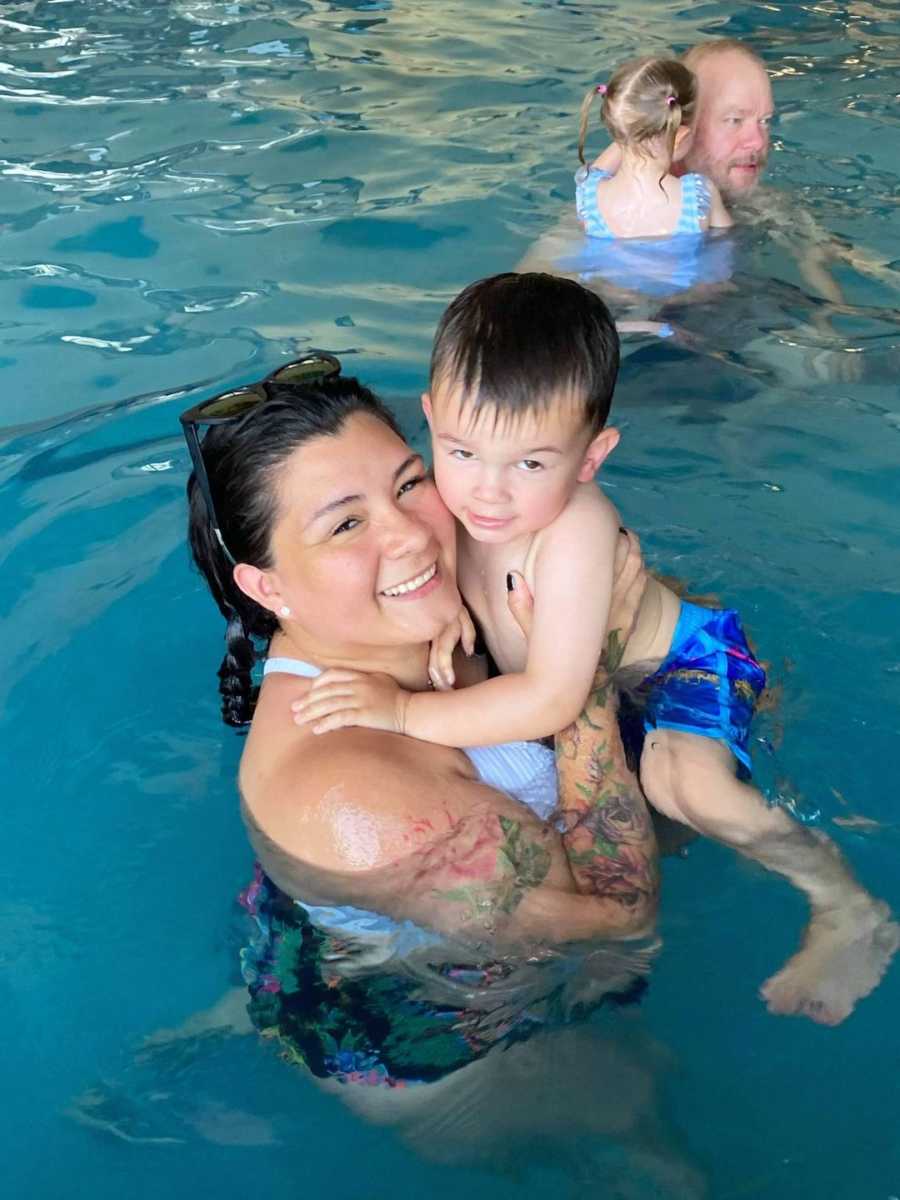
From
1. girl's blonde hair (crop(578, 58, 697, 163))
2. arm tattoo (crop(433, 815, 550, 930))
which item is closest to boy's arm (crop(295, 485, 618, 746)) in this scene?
arm tattoo (crop(433, 815, 550, 930))

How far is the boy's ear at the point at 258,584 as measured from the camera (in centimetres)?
281

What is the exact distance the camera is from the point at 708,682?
3273mm

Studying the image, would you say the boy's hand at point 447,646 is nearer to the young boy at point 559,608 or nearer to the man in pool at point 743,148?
the young boy at point 559,608

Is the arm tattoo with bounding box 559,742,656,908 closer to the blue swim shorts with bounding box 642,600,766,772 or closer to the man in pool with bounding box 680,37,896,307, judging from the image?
the blue swim shorts with bounding box 642,600,766,772

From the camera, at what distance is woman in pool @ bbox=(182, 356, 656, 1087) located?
2617mm

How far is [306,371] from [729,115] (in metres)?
3.93

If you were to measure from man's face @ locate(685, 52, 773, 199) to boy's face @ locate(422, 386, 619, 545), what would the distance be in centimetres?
372

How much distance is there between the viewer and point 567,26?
9.61m

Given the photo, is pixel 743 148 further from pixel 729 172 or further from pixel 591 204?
pixel 591 204

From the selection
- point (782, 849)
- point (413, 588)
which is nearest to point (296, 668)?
point (413, 588)

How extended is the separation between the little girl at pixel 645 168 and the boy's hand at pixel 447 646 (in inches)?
133

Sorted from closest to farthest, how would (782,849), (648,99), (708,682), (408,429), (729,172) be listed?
1. (782,849)
2. (708,682)
3. (408,429)
4. (648,99)
5. (729,172)

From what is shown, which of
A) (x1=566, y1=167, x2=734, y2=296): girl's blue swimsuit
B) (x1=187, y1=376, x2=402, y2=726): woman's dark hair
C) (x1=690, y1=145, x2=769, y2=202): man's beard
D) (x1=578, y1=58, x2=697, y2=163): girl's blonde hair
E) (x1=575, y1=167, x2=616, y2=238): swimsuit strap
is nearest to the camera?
(x1=187, y1=376, x2=402, y2=726): woman's dark hair

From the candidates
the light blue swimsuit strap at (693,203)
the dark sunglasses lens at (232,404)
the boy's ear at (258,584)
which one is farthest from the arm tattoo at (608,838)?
the light blue swimsuit strap at (693,203)
